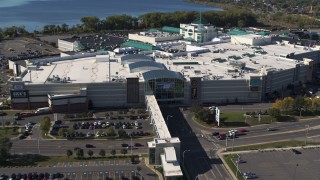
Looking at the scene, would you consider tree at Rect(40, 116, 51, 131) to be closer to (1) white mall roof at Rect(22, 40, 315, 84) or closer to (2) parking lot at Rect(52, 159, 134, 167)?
(2) parking lot at Rect(52, 159, 134, 167)

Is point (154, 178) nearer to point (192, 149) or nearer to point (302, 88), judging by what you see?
point (192, 149)

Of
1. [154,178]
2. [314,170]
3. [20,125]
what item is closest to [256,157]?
[314,170]

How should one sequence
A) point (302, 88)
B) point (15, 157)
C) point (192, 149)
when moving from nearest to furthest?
1. point (15, 157)
2. point (192, 149)
3. point (302, 88)

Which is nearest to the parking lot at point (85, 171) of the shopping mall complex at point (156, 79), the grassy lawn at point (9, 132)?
the shopping mall complex at point (156, 79)

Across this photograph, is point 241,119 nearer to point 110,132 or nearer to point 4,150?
point 110,132

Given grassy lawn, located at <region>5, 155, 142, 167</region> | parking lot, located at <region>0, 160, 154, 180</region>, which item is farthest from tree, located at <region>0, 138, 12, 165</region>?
parking lot, located at <region>0, 160, 154, 180</region>

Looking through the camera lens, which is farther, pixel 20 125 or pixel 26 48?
pixel 26 48

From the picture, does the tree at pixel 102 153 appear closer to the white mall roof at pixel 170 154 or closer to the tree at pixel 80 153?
the tree at pixel 80 153

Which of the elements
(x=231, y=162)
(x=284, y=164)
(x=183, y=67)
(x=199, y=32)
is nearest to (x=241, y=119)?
(x=284, y=164)
